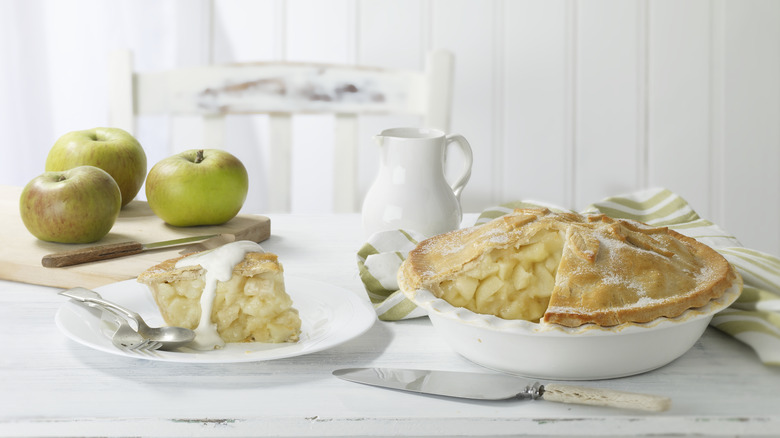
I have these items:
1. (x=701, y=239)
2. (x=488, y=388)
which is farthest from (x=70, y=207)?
(x=701, y=239)

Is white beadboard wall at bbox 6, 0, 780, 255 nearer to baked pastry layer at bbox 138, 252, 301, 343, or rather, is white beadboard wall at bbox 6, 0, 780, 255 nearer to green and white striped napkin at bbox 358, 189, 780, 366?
green and white striped napkin at bbox 358, 189, 780, 366

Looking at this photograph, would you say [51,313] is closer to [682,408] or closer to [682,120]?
[682,408]

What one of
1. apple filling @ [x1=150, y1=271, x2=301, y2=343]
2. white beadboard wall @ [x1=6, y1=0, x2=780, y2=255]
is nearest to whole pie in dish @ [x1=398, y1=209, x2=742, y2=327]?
apple filling @ [x1=150, y1=271, x2=301, y2=343]

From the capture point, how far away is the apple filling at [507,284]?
0.77 meters

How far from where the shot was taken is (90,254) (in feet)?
3.71

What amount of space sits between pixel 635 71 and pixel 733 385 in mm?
1775

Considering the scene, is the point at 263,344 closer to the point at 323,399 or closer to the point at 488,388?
the point at 323,399

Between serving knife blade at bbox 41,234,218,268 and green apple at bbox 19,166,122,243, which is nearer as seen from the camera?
serving knife blade at bbox 41,234,218,268

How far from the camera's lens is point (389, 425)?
678 millimetres

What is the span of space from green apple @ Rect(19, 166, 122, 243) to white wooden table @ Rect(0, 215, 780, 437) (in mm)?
346

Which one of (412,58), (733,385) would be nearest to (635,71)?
(412,58)

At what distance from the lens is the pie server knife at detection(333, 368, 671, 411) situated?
65cm

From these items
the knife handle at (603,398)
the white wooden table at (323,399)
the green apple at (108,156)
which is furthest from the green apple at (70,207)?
the knife handle at (603,398)

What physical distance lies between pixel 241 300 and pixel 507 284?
0.28 metres
